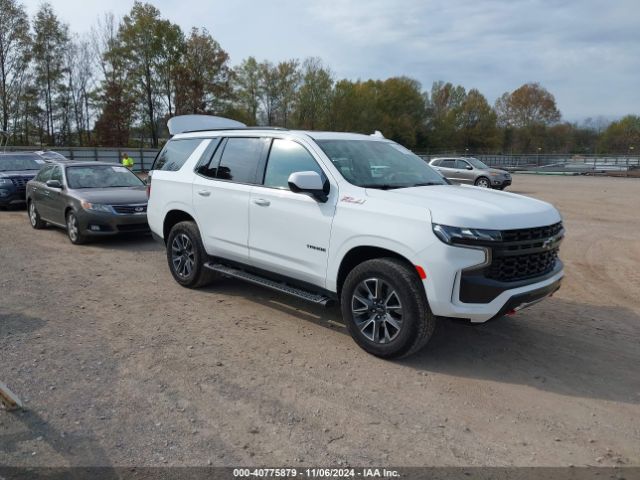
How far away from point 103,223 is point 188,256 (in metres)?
3.56

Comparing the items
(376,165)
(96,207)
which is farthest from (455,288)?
(96,207)

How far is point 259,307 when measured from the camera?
5.78 m

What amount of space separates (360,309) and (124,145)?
42.2 metres

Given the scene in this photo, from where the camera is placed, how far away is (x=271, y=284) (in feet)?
16.9

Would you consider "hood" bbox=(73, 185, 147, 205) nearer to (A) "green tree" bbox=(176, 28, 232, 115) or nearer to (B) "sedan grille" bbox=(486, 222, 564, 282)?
(B) "sedan grille" bbox=(486, 222, 564, 282)

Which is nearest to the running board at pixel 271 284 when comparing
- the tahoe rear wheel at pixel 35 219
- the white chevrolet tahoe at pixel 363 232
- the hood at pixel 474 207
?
the white chevrolet tahoe at pixel 363 232

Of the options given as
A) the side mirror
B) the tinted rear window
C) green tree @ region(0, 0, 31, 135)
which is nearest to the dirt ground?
the side mirror

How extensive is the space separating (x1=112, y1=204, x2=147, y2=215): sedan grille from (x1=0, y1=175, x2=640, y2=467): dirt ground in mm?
2885

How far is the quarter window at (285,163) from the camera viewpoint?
4.96m

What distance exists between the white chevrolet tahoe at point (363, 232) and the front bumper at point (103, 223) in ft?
11.0

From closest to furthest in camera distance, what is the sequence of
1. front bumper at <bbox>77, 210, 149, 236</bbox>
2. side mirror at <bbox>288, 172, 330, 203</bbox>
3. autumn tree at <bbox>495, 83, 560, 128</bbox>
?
side mirror at <bbox>288, 172, 330, 203</bbox> → front bumper at <bbox>77, 210, 149, 236</bbox> → autumn tree at <bbox>495, 83, 560, 128</bbox>

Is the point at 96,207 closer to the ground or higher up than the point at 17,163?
closer to the ground

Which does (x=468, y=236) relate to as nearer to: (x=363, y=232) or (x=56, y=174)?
(x=363, y=232)

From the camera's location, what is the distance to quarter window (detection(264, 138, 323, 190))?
4957 millimetres
